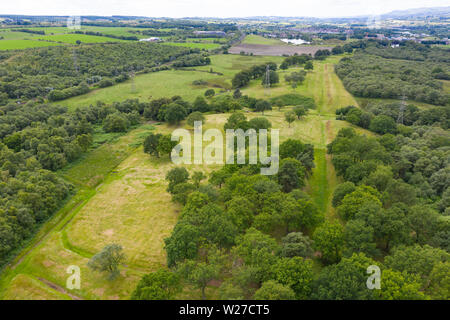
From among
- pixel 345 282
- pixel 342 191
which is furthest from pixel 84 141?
pixel 345 282

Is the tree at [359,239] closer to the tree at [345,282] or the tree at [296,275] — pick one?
the tree at [345,282]

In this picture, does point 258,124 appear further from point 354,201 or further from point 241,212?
point 241,212

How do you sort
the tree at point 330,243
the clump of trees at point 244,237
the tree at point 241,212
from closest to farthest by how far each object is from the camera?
the clump of trees at point 244,237
the tree at point 330,243
the tree at point 241,212

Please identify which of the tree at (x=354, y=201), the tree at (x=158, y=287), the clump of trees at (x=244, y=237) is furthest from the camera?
the tree at (x=354, y=201)

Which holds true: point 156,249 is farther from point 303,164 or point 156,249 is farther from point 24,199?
point 303,164

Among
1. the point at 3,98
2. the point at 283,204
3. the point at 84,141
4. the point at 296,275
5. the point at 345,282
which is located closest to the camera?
the point at 345,282

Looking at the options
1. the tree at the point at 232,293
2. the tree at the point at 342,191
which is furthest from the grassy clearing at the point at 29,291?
the tree at the point at 342,191
